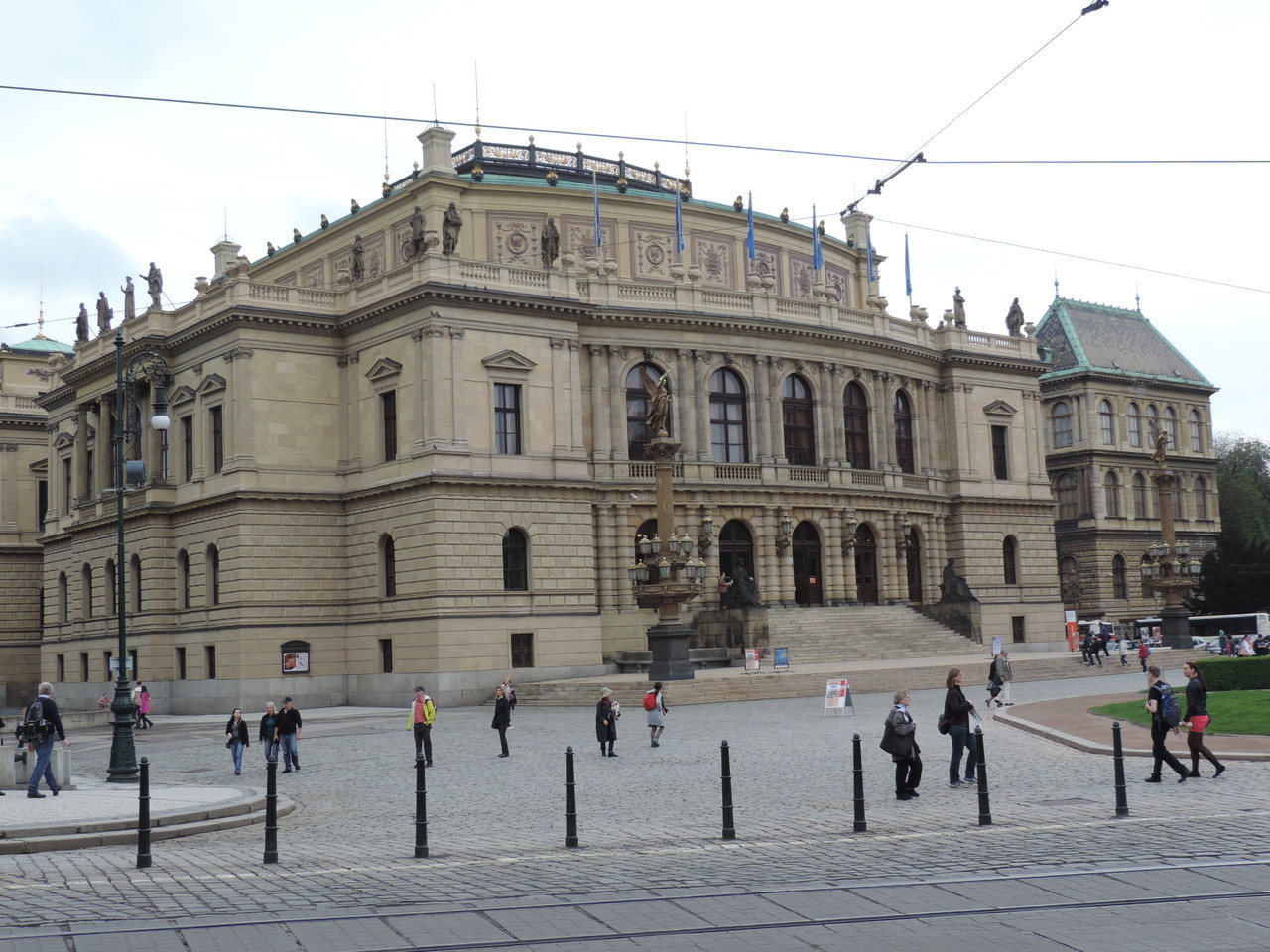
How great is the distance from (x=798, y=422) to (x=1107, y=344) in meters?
43.0

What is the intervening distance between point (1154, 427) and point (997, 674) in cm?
6642

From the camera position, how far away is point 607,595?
191 ft

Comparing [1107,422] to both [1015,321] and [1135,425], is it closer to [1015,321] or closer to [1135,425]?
[1135,425]

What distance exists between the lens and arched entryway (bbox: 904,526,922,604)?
2704 inches

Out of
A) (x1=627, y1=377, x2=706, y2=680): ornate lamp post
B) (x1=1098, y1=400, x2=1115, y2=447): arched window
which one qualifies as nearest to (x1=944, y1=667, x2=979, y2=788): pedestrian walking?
(x1=627, y1=377, x2=706, y2=680): ornate lamp post

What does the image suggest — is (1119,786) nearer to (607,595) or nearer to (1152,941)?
(1152,941)

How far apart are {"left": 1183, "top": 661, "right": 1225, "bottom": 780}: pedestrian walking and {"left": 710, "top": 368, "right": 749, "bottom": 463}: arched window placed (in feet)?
129

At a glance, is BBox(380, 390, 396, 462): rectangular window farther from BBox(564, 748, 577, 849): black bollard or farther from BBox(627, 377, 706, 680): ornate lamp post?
BBox(564, 748, 577, 849): black bollard

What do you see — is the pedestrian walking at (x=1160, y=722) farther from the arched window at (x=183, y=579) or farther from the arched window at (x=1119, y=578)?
the arched window at (x=1119, y=578)

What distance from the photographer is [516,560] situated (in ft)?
181

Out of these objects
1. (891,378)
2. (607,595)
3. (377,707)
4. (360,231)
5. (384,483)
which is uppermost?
(360,231)

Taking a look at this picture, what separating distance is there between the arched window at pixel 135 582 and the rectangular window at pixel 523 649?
17.9m

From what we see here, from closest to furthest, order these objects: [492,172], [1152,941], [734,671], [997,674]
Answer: [1152,941]
[997,674]
[734,671]
[492,172]

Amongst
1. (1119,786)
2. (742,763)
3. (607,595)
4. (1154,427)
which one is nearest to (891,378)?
(607,595)
